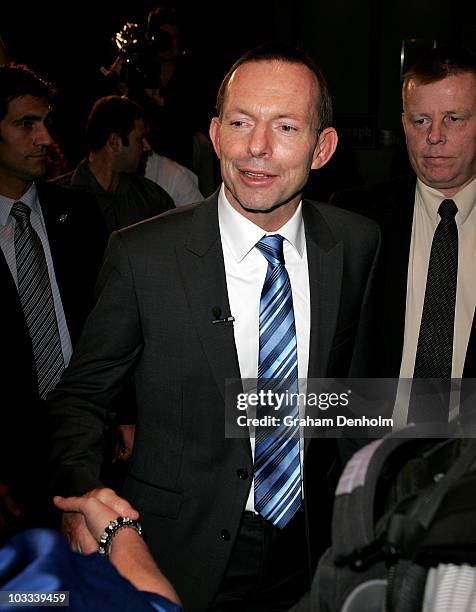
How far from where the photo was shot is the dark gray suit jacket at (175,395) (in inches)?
71.7

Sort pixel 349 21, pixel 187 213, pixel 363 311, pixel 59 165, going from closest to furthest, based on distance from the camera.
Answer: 1. pixel 187 213
2. pixel 363 311
3. pixel 59 165
4. pixel 349 21

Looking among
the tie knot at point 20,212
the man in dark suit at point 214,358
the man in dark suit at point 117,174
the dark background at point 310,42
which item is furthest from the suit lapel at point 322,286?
the dark background at point 310,42

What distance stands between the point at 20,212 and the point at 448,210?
61.1 inches

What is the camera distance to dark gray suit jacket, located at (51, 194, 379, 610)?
182cm

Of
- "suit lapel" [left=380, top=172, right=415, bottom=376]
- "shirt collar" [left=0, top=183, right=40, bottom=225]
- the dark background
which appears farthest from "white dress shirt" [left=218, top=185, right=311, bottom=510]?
the dark background

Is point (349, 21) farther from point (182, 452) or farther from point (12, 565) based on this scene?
point (12, 565)

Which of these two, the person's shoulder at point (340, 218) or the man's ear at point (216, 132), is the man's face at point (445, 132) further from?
the man's ear at point (216, 132)

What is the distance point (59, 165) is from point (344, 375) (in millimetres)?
3145

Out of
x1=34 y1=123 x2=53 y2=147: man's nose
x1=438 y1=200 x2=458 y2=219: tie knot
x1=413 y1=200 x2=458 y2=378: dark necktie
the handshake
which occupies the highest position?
x1=34 y1=123 x2=53 y2=147: man's nose

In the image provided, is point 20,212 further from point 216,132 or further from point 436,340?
point 436,340

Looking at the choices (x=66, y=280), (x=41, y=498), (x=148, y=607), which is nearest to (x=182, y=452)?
(x=148, y=607)

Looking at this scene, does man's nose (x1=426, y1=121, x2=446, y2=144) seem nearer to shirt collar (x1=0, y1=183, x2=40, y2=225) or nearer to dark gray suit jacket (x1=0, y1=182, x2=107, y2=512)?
dark gray suit jacket (x1=0, y1=182, x2=107, y2=512)

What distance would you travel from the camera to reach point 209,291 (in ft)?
6.12

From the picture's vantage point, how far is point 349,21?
9.89 m
